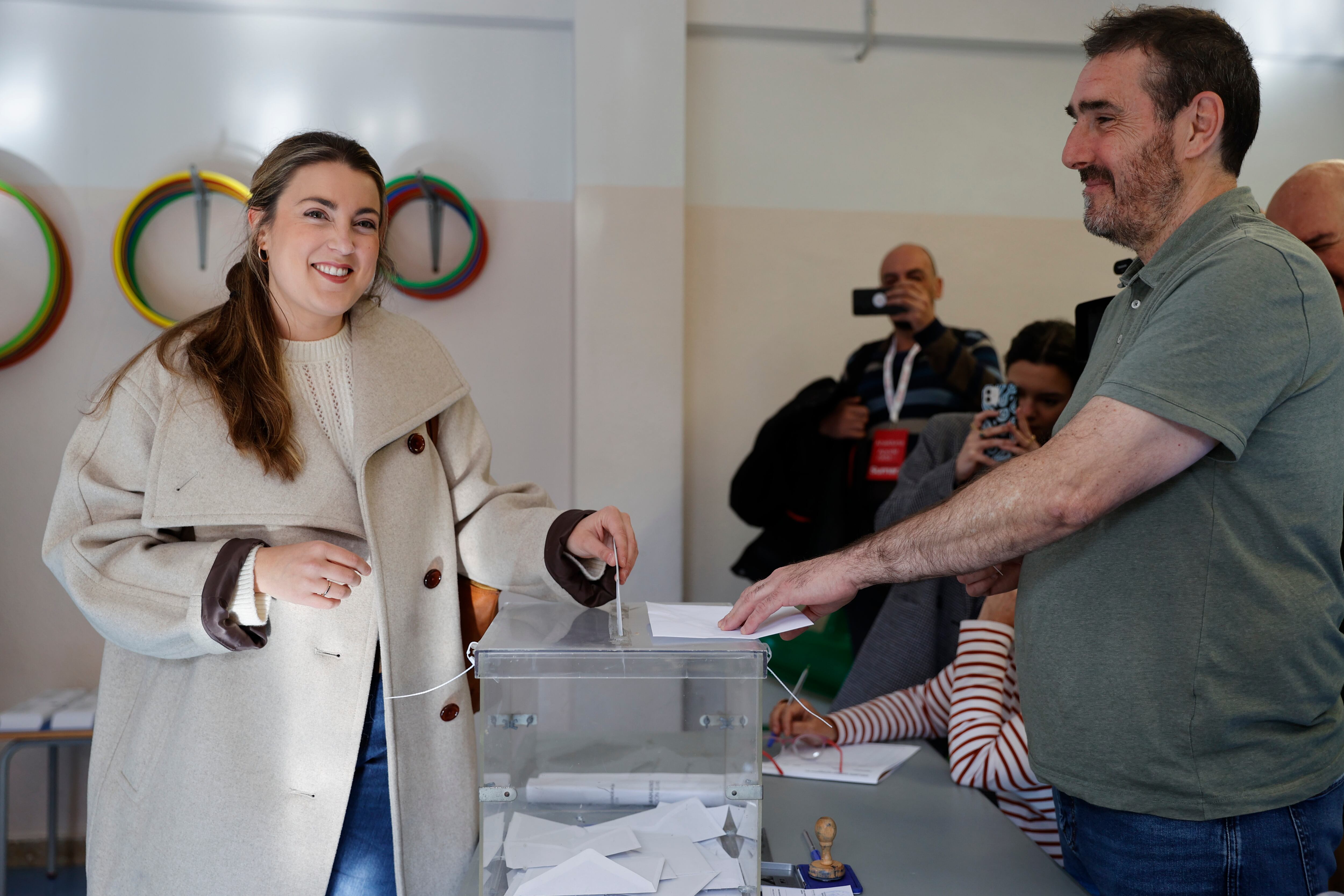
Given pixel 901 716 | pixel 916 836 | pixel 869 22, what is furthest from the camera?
pixel 869 22

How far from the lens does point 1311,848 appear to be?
1.23 metres

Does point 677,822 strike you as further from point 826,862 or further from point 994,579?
point 994,579

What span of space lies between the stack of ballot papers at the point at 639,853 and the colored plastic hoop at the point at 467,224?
2.53m

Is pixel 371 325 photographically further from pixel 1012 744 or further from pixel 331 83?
pixel 331 83

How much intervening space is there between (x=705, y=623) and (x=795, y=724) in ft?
3.05

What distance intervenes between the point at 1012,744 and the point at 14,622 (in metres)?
3.20

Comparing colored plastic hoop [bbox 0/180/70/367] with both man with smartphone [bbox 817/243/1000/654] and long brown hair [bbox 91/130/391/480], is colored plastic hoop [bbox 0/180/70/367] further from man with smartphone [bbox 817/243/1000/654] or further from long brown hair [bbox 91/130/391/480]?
man with smartphone [bbox 817/243/1000/654]

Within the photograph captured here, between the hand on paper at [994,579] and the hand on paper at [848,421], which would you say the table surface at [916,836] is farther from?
the hand on paper at [848,421]

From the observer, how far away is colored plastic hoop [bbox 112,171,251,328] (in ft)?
10.4

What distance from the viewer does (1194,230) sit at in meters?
1.28

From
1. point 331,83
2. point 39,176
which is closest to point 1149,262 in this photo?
point 331,83

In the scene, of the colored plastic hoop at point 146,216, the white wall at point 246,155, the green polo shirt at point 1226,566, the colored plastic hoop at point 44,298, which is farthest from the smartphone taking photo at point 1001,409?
the colored plastic hoop at point 44,298

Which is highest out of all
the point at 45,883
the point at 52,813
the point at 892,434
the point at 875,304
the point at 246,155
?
the point at 246,155

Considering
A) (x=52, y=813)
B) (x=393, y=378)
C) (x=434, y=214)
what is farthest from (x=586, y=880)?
(x=52, y=813)
